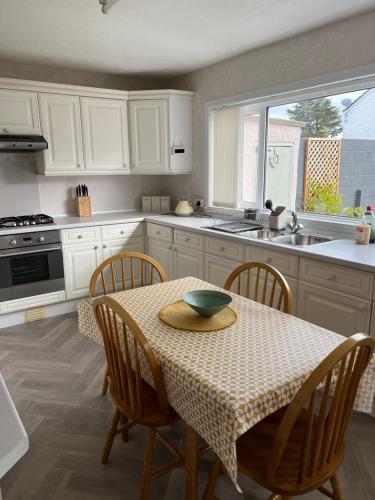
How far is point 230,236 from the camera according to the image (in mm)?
2869

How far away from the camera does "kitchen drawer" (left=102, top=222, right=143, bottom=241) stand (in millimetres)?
3701

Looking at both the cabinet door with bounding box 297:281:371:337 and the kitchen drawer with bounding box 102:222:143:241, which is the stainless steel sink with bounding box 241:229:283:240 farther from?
the kitchen drawer with bounding box 102:222:143:241

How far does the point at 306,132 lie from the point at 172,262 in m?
1.67

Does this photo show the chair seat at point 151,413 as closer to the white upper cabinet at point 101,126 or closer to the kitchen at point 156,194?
the kitchen at point 156,194

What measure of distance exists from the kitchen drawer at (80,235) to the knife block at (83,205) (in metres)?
0.45

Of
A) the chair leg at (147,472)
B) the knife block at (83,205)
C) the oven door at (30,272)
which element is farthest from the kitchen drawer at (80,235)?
the chair leg at (147,472)

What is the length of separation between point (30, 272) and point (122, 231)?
97 centimetres

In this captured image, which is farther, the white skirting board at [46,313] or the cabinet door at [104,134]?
the cabinet door at [104,134]

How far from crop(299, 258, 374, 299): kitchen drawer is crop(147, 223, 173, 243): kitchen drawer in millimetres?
1570

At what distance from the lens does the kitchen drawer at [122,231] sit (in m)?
3.70

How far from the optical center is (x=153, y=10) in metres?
2.32

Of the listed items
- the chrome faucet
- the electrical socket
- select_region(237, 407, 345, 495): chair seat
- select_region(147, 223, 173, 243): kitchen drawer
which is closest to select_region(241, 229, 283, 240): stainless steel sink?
the chrome faucet

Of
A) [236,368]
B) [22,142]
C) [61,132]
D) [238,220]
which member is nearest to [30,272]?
[22,142]

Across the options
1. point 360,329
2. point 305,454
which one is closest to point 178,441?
point 305,454
